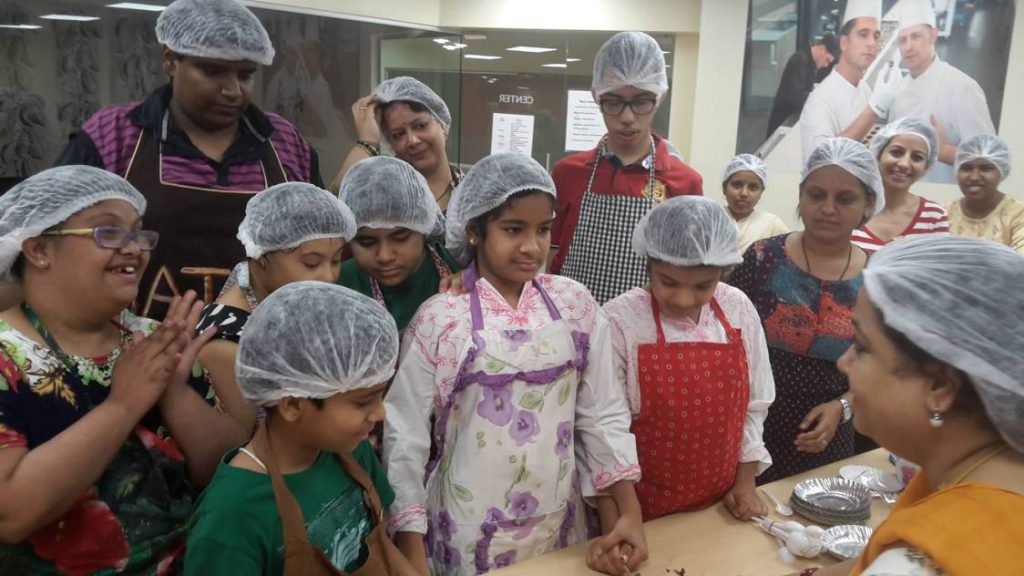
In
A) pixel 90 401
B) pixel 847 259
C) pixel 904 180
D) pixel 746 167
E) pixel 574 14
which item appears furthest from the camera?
pixel 574 14

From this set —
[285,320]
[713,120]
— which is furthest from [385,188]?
[713,120]

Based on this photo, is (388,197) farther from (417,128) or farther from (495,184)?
(417,128)

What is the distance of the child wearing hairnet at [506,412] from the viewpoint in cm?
160

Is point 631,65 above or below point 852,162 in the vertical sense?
above

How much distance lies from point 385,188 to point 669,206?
2.39ft

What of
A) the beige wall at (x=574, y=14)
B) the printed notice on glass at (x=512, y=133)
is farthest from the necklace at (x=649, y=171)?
the printed notice on glass at (x=512, y=133)

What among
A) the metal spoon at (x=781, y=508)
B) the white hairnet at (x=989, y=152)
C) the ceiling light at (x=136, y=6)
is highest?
the ceiling light at (x=136, y=6)

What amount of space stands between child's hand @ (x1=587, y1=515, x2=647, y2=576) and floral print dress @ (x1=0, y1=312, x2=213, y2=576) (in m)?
0.84

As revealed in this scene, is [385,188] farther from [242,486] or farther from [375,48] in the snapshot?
[375,48]

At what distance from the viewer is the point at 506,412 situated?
1629mm

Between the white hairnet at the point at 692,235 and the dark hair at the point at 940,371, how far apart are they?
2.54 feet

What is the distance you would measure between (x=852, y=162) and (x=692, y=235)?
26.8 inches

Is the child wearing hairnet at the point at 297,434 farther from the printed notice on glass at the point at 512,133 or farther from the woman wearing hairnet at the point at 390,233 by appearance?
the printed notice on glass at the point at 512,133

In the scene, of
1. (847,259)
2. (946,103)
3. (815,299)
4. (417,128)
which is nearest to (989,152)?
(946,103)
